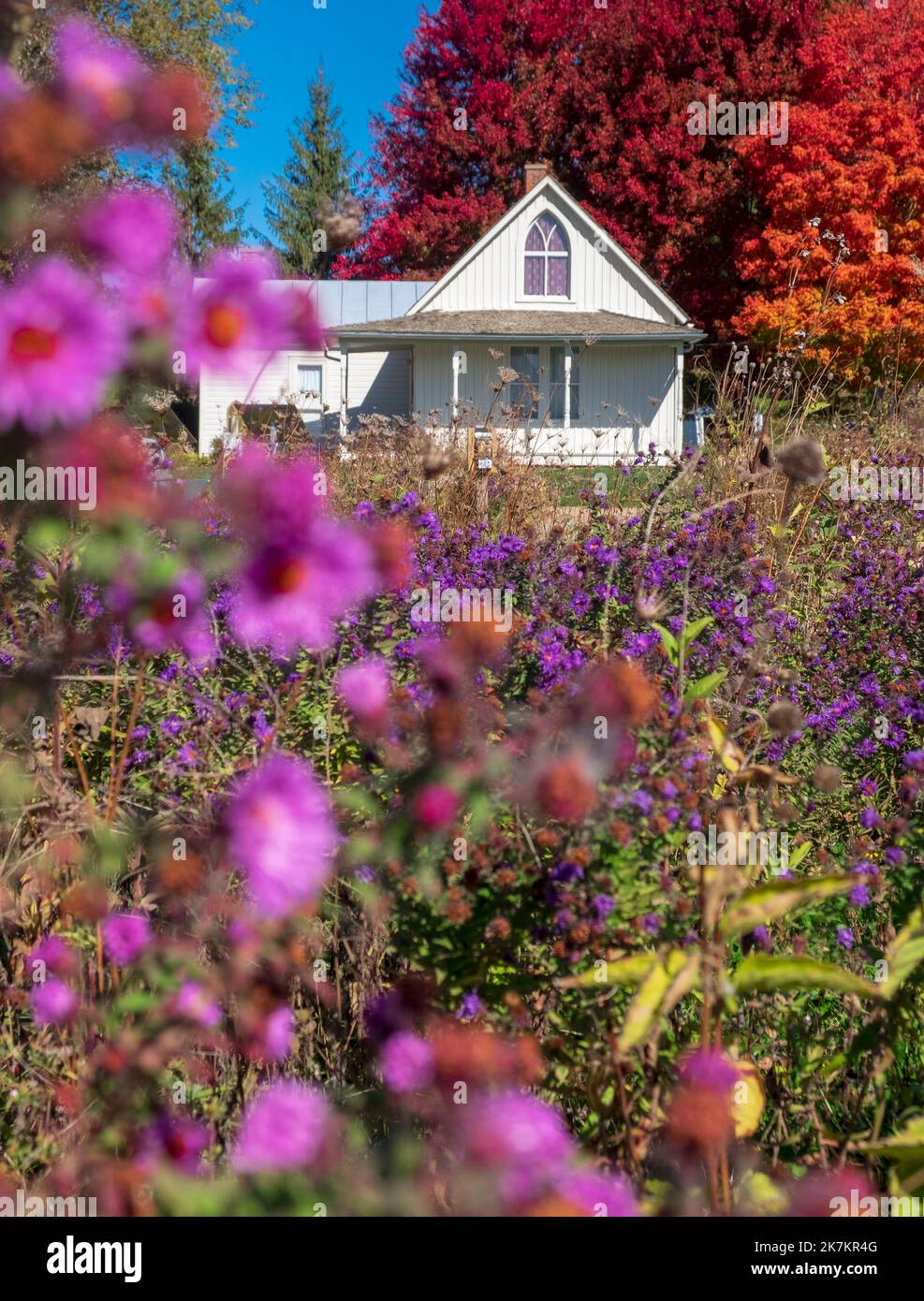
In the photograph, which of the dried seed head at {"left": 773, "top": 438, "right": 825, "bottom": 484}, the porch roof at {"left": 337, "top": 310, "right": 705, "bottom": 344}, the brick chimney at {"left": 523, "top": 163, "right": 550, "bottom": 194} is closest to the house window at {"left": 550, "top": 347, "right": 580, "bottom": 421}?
the porch roof at {"left": 337, "top": 310, "right": 705, "bottom": 344}

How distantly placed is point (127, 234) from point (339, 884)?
132 cm

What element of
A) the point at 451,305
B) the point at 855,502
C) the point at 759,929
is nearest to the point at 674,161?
the point at 451,305

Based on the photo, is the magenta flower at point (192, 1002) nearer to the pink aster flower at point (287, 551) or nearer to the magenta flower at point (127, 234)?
the pink aster flower at point (287, 551)

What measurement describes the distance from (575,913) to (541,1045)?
27 centimetres

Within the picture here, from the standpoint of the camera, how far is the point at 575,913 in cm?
145

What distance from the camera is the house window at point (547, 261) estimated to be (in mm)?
20906

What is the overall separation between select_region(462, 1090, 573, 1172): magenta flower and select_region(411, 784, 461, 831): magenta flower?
13.2 inches

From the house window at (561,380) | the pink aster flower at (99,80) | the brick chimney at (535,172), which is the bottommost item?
the pink aster flower at (99,80)

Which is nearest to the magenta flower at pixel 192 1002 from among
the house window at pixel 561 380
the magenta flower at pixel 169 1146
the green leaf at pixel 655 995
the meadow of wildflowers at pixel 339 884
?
the meadow of wildflowers at pixel 339 884

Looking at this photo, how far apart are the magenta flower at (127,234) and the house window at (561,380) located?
20365 millimetres

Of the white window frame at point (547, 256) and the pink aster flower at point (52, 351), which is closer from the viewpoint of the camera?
the pink aster flower at point (52, 351)

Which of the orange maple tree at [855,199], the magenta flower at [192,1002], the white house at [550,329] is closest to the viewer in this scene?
the magenta flower at [192,1002]

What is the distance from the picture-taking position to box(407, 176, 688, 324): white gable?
2089 centimetres

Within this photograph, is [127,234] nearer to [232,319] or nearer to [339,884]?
[232,319]
